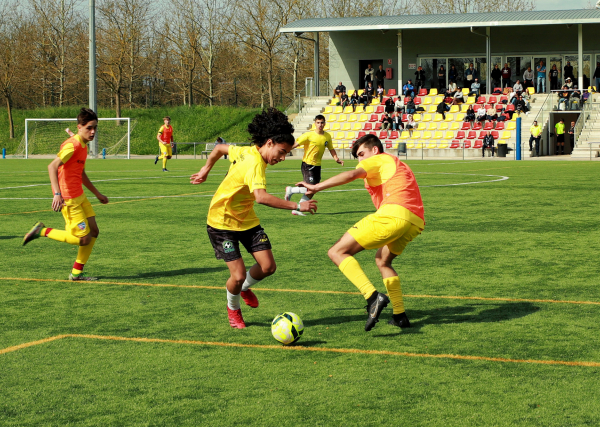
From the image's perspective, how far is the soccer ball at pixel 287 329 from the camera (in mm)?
5387

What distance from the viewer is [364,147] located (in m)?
5.98

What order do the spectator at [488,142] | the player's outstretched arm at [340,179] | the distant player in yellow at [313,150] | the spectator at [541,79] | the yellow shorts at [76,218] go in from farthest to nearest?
the spectator at [541,79] < the spectator at [488,142] < the distant player in yellow at [313,150] < the yellow shorts at [76,218] < the player's outstretched arm at [340,179]

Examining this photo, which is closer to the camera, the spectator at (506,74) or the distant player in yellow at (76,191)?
the distant player in yellow at (76,191)

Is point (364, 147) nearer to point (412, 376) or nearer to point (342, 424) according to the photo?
point (412, 376)

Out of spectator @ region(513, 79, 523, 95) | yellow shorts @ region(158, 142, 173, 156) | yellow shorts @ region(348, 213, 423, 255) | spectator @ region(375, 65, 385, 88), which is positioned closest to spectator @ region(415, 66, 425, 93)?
spectator @ region(375, 65, 385, 88)

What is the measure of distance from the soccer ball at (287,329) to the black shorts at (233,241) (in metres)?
0.72

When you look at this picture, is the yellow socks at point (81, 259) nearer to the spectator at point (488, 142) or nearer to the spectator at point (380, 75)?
the spectator at point (488, 142)

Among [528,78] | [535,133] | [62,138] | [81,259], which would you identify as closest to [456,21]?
[528,78]

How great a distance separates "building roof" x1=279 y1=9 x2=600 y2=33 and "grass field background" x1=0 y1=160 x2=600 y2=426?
3584cm

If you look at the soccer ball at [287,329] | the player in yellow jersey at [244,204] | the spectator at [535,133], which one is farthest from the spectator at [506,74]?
the soccer ball at [287,329]

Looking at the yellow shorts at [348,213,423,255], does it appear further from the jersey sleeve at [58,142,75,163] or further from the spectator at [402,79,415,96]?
the spectator at [402,79,415,96]

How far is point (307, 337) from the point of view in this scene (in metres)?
5.66

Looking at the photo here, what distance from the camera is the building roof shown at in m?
44.2

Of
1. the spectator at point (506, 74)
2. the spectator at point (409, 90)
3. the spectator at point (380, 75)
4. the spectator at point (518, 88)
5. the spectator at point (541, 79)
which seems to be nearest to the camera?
the spectator at point (518, 88)
